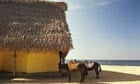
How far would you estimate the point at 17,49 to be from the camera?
14.3 metres

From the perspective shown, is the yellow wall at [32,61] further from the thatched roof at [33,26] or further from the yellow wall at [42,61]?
the thatched roof at [33,26]

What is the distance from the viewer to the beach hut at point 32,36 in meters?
14.5

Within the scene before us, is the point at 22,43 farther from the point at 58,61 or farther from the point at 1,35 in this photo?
the point at 58,61

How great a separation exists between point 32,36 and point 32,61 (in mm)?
1403

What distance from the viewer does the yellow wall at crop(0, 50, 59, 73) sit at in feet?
50.0

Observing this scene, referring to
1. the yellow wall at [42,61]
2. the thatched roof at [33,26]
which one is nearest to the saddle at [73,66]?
the thatched roof at [33,26]

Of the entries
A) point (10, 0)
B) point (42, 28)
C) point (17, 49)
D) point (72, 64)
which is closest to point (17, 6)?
point (10, 0)

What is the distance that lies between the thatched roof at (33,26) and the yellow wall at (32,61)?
0.92 m

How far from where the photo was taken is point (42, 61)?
15500mm

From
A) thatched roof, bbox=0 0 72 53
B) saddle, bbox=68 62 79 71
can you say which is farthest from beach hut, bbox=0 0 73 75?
saddle, bbox=68 62 79 71

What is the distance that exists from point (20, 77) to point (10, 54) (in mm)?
1673

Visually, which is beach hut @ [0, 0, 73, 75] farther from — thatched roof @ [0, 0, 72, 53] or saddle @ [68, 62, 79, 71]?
saddle @ [68, 62, 79, 71]

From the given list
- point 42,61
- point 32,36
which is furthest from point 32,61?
point 32,36

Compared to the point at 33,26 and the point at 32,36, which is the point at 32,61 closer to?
the point at 32,36
